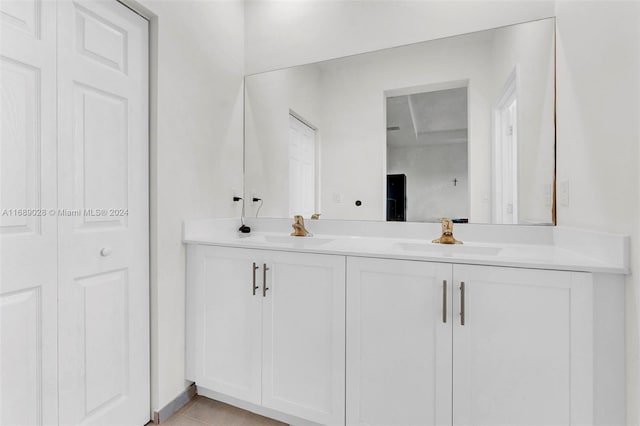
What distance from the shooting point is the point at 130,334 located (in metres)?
1.47

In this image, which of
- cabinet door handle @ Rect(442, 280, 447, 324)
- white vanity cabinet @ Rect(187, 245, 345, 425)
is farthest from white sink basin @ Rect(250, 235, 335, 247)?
cabinet door handle @ Rect(442, 280, 447, 324)

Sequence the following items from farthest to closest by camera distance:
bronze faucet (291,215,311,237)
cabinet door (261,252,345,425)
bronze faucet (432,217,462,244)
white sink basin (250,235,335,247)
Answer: bronze faucet (291,215,311,237) → white sink basin (250,235,335,247) → bronze faucet (432,217,462,244) → cabinet door (261,252,345,425)

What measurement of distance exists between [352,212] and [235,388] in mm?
1148

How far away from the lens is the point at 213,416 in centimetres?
161

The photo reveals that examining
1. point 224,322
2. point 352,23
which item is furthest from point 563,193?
point 224,322

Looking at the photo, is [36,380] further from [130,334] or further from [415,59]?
[415,59]

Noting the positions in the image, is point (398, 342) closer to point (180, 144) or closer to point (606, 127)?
point (606, 127)

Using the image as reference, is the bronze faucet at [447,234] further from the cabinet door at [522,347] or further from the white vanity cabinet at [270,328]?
the white vanity cabinet at [270,328]

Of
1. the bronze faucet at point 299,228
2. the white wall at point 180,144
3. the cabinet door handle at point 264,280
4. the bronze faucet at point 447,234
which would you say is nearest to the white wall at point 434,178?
the bronze faucet at point 447,234

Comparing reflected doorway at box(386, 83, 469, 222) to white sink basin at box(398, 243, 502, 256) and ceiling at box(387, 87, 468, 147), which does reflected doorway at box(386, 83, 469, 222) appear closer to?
ceiling at box(387, 87, 468, 147)

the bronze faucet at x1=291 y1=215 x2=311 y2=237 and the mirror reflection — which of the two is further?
the bronze faucet at x1=291 y1=215 x2=311 y2=237

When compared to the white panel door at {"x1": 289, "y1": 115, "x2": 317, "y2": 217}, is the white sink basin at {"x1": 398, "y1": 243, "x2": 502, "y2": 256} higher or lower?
lower

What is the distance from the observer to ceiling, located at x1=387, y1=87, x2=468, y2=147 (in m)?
1.72

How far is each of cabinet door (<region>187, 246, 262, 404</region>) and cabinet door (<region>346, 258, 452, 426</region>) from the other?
19.5 inches
